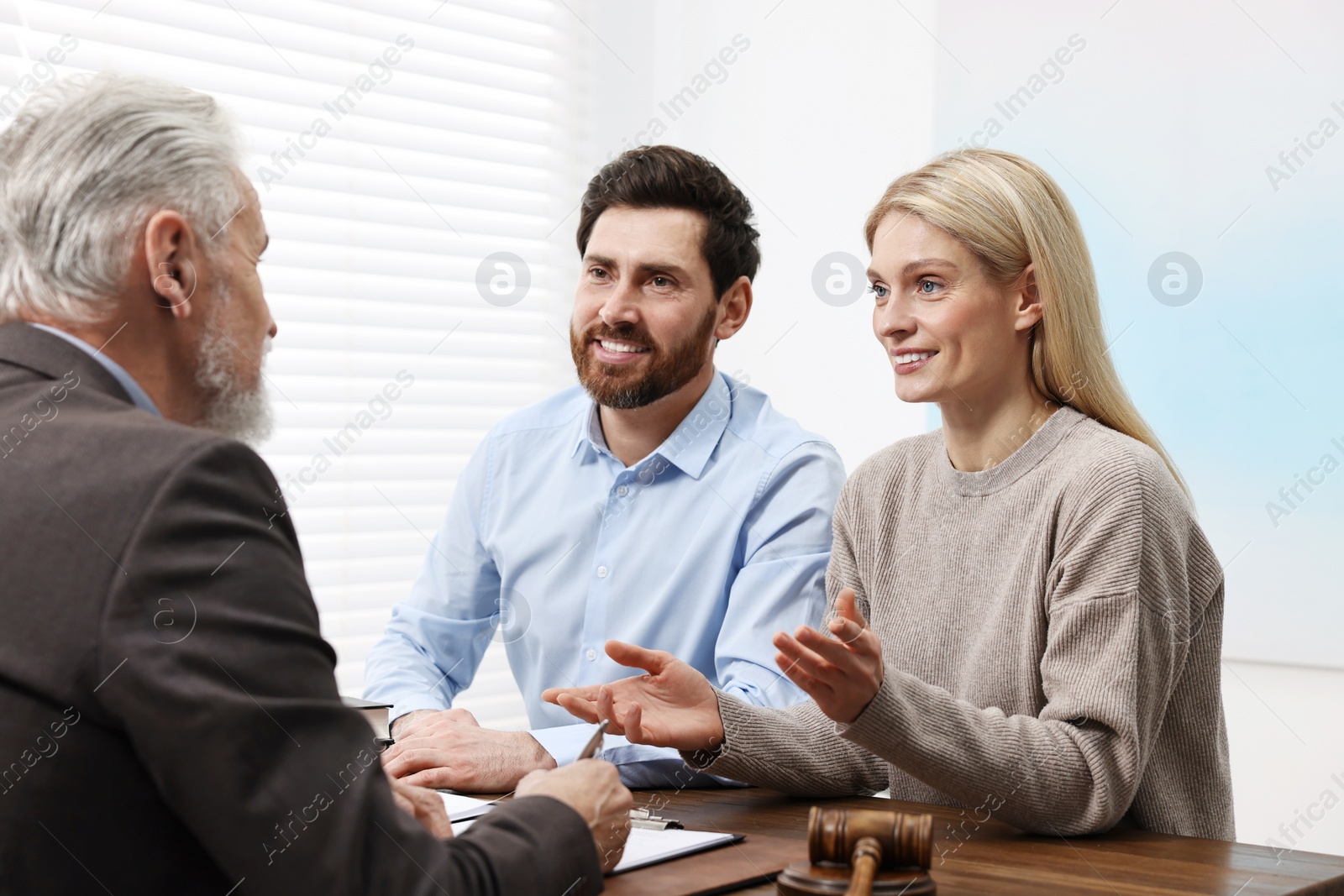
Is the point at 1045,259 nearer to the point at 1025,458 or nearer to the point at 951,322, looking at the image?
the point at 951,322

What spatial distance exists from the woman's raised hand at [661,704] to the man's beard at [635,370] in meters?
0.92

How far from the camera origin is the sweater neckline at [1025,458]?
1.85 meters

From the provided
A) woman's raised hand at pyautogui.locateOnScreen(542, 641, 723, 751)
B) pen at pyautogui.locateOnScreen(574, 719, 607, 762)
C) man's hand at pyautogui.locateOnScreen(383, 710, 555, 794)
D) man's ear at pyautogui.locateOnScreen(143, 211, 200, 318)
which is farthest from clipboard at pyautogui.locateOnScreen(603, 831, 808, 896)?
man's ear at pyautogui.locateOnScreen(143, 211, 200, 318)

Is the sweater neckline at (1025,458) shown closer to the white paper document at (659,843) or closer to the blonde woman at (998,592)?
the blonde woman at (998,592)

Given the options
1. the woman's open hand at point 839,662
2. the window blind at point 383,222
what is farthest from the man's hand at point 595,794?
the window blind at point 383,222

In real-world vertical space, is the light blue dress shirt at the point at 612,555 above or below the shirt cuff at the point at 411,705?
above

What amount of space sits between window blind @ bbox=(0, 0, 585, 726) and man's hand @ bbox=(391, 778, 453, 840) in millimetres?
1968

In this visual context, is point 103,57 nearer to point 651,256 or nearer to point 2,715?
point 651,256

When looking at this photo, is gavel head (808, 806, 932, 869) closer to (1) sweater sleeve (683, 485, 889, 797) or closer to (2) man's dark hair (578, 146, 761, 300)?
(1) sweater sleeve (683, 485, 889, 797)

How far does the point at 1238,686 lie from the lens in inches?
117

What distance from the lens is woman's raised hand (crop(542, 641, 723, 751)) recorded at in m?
1.64

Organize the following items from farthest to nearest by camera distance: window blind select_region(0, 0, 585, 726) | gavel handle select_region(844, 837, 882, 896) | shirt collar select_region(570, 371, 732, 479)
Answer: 1. window blind select_region(0, 0, 585, 726)
2. shirt collar select_region(570, 371, 732, 479)
3. gavel handle select_region(844, 837, 882, 896)

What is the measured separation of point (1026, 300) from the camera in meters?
1.92

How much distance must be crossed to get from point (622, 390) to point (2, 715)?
167 centimetres
